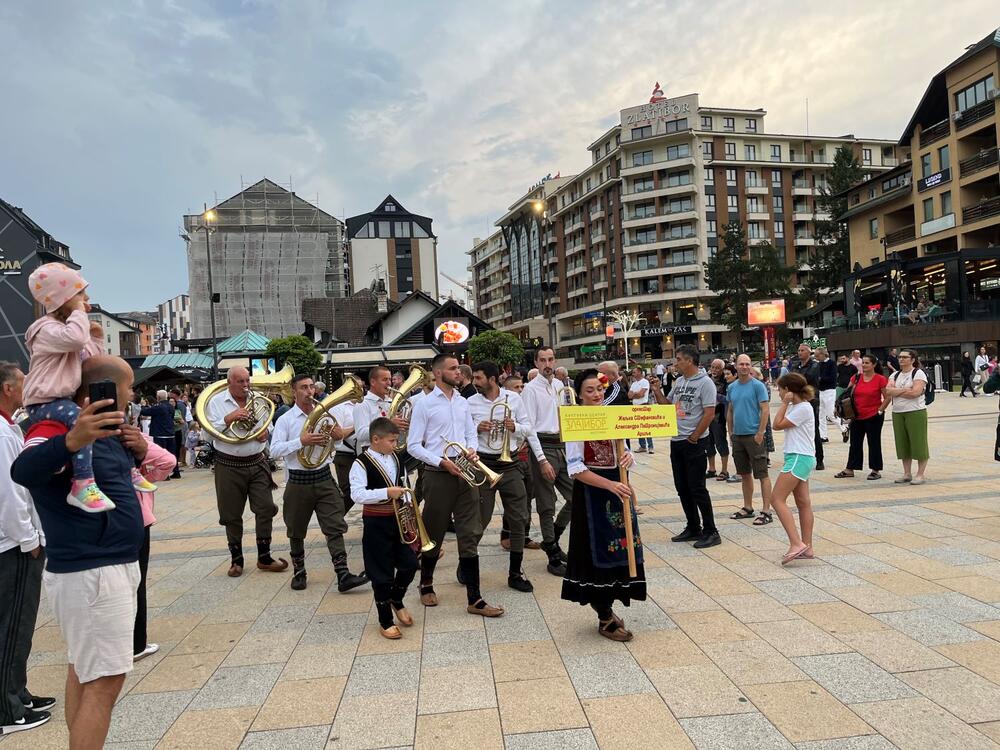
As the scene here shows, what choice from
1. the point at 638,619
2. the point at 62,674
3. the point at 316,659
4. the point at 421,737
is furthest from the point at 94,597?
the point at 638,619

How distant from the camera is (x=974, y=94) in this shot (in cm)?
3728

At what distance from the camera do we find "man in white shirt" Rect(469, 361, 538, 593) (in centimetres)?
566

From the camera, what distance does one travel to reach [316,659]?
4332 millimetres

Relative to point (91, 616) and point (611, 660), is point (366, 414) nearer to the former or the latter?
point (611, 660)

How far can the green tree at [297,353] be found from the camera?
35.4 metres

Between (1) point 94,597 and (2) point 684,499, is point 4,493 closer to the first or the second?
(1) point 94,597

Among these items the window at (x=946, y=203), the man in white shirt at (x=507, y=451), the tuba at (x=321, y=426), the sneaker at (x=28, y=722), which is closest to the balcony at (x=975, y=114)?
the window at (x=946, y=203)

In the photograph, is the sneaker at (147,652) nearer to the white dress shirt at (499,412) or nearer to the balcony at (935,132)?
the white dress shirt at (499,412)

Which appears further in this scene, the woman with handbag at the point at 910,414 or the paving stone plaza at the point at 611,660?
the woman with handbag at the point at 910,414

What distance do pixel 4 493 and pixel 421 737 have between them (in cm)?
266

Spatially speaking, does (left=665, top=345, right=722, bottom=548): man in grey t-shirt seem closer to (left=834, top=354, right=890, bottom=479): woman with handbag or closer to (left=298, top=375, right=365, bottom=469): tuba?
(left=298, top=375, right=365, bottom=469): tuba

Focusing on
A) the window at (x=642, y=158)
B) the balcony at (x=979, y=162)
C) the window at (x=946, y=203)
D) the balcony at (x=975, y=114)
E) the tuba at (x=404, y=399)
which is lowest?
the tuba at (x=404, y=399)

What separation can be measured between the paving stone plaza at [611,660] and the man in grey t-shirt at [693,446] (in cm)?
26

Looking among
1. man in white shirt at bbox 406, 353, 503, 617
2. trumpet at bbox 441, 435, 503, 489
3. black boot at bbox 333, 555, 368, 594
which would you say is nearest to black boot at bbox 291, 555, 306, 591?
black boot at bbox 333, 555, 368, 594
